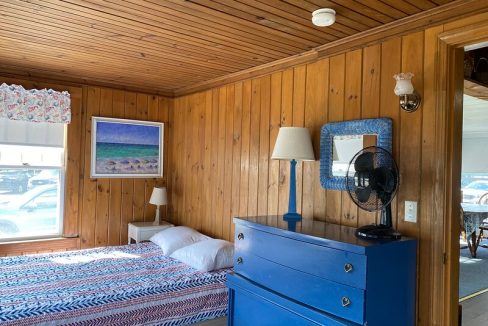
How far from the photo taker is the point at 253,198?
3178mm

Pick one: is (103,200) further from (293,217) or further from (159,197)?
(293,217)

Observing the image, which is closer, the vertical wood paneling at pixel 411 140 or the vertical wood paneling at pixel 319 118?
the vertical wood paneling at pixel 411 140

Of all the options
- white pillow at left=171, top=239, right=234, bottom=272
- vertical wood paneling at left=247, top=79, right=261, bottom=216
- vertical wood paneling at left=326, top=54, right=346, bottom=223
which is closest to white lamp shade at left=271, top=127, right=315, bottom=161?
vertical wood paneling at left=326, top=54, right=346, bottom=223

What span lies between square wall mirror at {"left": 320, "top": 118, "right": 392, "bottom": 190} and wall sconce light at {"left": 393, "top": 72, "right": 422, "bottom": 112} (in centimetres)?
14

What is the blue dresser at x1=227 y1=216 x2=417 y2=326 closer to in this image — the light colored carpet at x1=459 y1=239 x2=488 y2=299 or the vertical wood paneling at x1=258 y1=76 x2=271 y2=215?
the vertical wood paneling at x1=258 y1=76 x2=271 y2=215

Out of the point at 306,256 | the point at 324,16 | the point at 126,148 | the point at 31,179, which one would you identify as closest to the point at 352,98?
the point at 324,16

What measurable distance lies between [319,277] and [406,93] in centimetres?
106

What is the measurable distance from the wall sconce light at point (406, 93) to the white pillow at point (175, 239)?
2.03m

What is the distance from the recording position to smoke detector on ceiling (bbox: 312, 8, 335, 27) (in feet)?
6.40

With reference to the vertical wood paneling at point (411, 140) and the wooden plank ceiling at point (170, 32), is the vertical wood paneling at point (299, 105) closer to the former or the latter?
the wooden plank ceiling at point (170, 32)

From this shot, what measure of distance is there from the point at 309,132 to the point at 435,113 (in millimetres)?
833

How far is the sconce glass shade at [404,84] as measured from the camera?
6.44 feet

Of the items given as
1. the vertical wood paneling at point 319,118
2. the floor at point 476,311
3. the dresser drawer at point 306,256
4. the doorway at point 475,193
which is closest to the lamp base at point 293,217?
the vertical wood paneling at point 319,118

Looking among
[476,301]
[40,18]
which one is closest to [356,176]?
[40,18]
